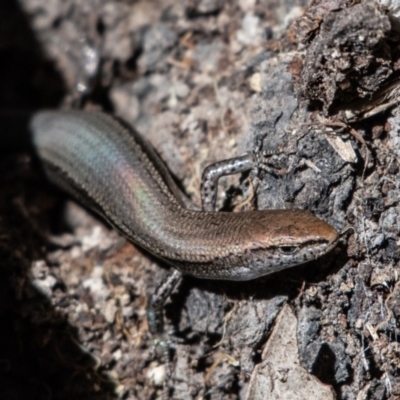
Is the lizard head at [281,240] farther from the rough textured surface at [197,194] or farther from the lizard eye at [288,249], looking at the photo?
the rough textured surface at [197,194]

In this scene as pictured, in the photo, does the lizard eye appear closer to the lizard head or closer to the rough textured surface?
the lizard head

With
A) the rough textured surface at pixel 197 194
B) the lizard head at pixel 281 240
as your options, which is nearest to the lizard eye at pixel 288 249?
the lizard head at pixel 281 240

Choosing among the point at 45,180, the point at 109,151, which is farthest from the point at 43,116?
the point at 109,151

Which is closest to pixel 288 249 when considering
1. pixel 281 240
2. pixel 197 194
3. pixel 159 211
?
pixel 281 240

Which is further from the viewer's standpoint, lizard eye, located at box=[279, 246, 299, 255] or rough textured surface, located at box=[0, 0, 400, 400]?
rough textured surface, located at box=[0, 0, 400, 400]

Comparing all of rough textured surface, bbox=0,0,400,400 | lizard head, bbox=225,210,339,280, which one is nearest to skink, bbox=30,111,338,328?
lizard head, bbox=225,210,339,280

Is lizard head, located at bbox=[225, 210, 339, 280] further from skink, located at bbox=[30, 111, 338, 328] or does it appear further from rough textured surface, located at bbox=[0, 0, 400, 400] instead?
rough textured surface, located at bbox=[0, 0, 400, 400]

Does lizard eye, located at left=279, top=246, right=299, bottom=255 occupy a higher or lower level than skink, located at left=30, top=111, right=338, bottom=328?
lower
